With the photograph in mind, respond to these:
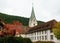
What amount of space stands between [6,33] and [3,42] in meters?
5.25

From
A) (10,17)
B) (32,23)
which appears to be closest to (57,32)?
(32,23)

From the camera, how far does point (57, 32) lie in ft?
167

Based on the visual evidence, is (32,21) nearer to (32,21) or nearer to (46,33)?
(32,21)

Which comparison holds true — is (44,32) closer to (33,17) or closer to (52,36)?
(52,36)

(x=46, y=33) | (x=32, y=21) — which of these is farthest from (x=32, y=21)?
(x=46, y=33)

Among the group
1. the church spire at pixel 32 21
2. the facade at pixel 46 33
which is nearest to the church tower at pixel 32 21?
the church spire at pixel 32 21

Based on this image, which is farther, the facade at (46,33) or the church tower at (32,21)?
the church tower at (32,21)

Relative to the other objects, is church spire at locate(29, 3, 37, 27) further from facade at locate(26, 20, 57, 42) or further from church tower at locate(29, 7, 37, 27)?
facade at locate(26, 20, 57, 42)

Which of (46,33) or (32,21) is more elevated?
(46,33)

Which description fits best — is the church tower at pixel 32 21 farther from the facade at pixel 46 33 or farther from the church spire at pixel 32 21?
the facade at pixel 46 33

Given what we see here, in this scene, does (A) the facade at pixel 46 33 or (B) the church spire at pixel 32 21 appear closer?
(A) the facade at pixel 46 33

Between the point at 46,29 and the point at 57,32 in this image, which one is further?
the point at 46,29

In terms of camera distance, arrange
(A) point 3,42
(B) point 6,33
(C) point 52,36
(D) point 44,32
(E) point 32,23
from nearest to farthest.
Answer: (A) point 3,42
(B) point 6,33
(C) point 52,36
(D) point 44,32
(E) point 32,23

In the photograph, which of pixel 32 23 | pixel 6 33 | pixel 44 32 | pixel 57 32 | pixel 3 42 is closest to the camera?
pixel 3 42
